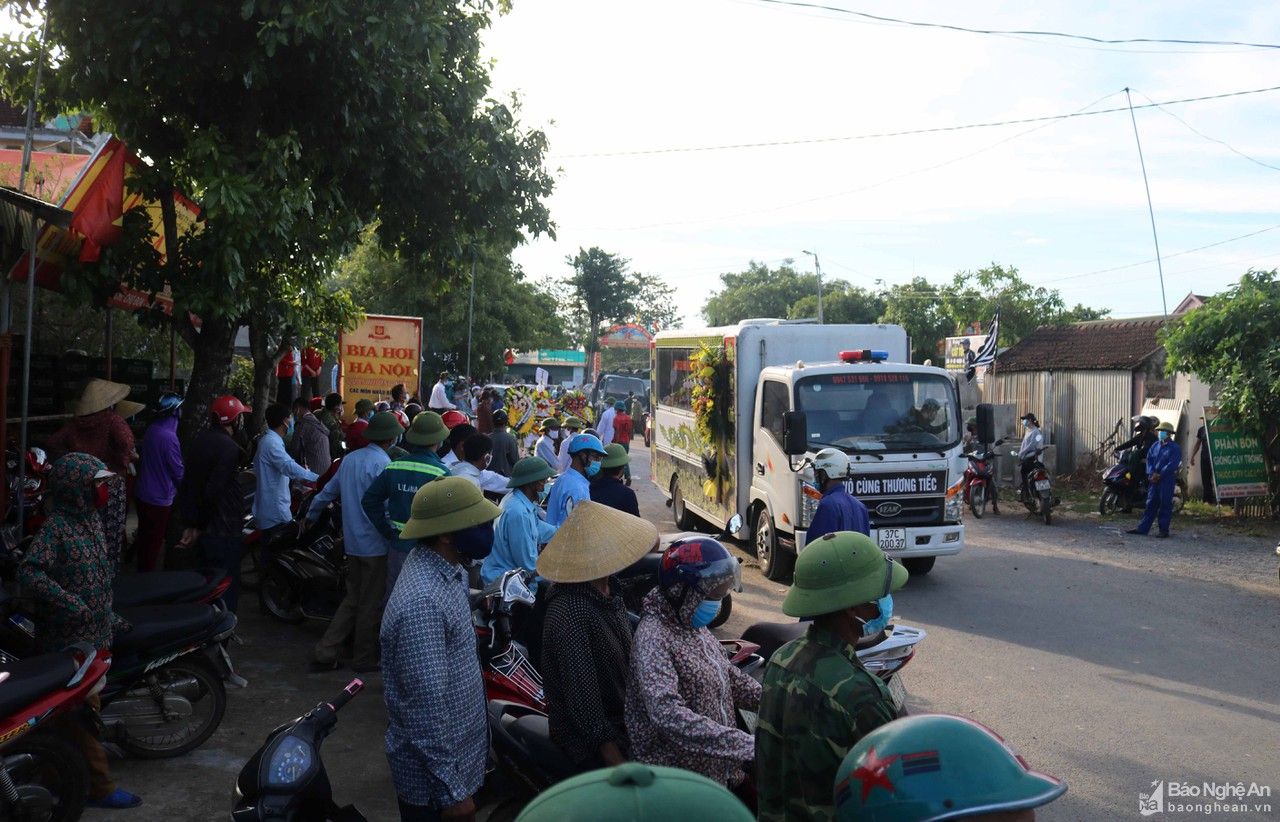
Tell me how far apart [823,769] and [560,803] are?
1538 mm

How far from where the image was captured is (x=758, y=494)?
1177 cm

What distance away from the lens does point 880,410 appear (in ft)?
36.7

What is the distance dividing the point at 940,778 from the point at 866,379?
9722mm

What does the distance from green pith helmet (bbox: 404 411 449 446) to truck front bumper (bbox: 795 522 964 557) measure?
4655 mm

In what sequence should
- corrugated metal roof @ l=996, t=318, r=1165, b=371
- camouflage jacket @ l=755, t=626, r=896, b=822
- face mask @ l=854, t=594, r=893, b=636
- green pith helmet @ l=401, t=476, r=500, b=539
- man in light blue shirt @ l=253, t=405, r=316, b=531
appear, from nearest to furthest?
camouflage jacket @ l=755, t=626, r=896, b=822, face mask @ l=854, t=594, r=893, b=636, green pith helmet @ l=401, t=476, r=500, b=539, man in light blue shirt @ l=253, t=405, r=316, b=531, corrugated metal roof @ l=996, t=318, r=1165, b=371

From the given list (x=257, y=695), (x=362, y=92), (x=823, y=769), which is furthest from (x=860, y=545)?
(x=362, y=92)

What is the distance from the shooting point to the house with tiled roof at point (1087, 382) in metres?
20.7

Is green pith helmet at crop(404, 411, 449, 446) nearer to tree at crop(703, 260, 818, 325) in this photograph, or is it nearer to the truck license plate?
the truck license plate

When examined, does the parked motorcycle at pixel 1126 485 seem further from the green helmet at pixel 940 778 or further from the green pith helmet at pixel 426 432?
the green helmet at pixel 940 778

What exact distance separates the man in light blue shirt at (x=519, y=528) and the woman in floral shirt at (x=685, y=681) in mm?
2917

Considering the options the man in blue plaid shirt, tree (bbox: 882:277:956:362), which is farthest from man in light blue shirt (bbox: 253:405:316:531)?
tree (bbox: 882:277:956:362)

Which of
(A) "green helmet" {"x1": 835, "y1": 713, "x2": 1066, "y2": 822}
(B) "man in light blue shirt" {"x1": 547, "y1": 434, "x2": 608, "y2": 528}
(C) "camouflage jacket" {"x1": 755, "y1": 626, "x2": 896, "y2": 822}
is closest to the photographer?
(A) "green helmet" {"x1": 835, "y1": 713, "x2": 1066, "y2": 822}

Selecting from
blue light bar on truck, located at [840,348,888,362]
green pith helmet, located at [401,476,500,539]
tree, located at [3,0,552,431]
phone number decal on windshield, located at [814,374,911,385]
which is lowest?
green pith helmet, located at [401,476,500,539]

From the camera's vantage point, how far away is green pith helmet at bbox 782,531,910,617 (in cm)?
293
